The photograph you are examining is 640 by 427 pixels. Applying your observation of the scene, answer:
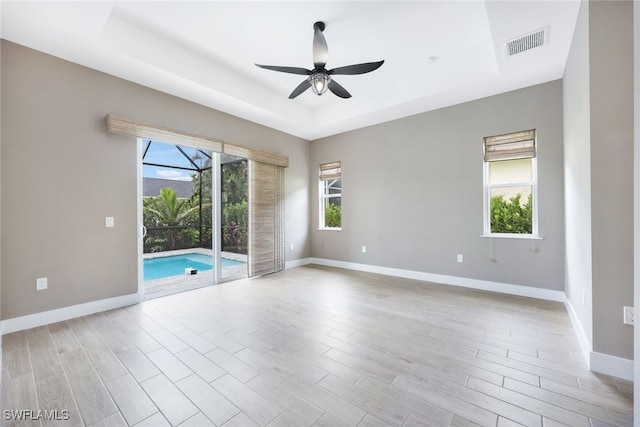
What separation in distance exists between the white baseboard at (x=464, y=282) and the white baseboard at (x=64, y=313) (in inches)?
148

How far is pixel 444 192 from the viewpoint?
433 centimetres

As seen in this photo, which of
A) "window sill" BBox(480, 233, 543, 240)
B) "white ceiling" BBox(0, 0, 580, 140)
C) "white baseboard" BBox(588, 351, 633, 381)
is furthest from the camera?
"window sill" BBox(480, 233, 543, 240)

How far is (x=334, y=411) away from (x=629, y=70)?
9.97 feet

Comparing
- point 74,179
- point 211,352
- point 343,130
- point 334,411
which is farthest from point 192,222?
point 334,411

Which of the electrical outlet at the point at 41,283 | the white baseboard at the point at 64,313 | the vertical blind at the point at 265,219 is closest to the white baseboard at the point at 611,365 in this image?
the vertical blind at the point at 265,219

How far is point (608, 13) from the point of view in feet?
6.34

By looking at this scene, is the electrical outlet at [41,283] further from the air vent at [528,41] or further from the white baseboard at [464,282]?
the air vent at [528,41]

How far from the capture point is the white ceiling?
2.46 m

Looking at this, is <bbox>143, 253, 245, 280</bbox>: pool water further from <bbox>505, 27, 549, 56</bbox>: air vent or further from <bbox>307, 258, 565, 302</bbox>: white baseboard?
<bbox>505, 27, 549, 56</bbox>: air vent

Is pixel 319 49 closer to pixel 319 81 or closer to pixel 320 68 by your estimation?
pixel 320 68

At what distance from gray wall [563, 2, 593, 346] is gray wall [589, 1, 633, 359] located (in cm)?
6

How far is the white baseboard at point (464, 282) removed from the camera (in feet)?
11.6

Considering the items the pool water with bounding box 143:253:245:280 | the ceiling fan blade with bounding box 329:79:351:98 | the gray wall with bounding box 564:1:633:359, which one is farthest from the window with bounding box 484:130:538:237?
the pool water with bounding box 143:253:245:280

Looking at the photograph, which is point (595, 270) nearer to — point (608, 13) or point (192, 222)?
point (608, 13)
